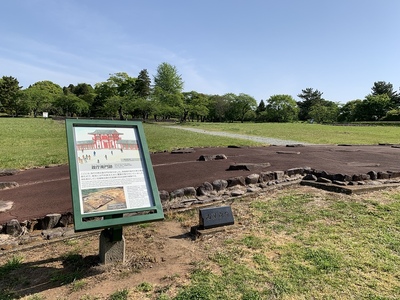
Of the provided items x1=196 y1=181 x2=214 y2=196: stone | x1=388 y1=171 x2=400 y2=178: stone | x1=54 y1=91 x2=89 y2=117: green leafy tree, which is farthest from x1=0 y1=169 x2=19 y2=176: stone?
x1=54 y1=91 x2=89 y2=117: green leafy tree

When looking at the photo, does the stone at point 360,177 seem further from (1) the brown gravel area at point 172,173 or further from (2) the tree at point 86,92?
(2) the tree at point 86,92

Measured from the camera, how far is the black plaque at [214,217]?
3877 mm

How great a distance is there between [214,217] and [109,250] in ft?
4.95

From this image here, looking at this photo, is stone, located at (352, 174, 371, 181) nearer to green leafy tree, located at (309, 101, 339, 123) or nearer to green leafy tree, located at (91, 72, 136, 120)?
green leafy tree, located at (91, 72, 136, 120)

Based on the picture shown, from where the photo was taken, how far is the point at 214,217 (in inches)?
157

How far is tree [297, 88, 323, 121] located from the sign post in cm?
6982

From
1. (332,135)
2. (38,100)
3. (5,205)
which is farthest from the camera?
(38,100)

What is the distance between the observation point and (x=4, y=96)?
171 ft

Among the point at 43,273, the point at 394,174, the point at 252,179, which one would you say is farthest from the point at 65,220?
the point at 394,174

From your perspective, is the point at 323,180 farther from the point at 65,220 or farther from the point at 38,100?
the point at 38,100

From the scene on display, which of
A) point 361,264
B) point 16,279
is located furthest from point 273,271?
point 16,279

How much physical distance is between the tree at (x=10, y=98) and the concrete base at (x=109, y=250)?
57.3 meters

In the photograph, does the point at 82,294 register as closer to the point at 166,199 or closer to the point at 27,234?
the point at 27,234

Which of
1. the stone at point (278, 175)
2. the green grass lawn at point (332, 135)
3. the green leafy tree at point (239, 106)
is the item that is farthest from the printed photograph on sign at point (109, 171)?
the green leafy tree at point (239, 106)
